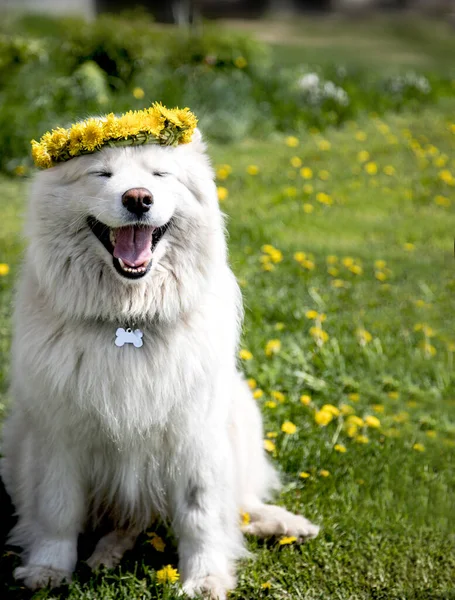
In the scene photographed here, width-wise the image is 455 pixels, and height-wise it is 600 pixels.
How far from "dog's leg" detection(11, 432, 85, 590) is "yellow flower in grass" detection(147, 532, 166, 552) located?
0.30m

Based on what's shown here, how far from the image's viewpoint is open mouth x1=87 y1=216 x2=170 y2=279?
8.50 feet

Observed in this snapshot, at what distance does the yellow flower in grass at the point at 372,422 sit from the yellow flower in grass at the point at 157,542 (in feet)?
4.17

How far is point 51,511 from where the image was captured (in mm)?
2881

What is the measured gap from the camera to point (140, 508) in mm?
3004

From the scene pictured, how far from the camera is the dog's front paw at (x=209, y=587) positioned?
9.22 feet

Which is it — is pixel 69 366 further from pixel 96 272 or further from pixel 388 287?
pixel 388 287

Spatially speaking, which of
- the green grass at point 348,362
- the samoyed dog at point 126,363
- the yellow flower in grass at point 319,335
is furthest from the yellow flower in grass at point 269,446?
the yellow flower in grass at point 319,335

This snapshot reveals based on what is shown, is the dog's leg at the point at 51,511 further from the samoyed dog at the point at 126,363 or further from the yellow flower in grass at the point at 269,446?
the yellow flower in grass at the point at 269,446

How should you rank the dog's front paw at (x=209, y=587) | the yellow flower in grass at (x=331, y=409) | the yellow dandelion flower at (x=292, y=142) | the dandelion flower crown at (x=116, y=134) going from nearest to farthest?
the dandelion flower crown at (x=116, y=134) → the dog's front paw at (x=209, y=587) → the yellow flower in grass at (x=331, y=409) → the yellow dandelion flower at (x=292, y=142)

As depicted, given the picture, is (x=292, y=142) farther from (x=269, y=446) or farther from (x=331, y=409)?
(x=269, y=446)

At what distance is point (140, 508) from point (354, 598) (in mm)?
898

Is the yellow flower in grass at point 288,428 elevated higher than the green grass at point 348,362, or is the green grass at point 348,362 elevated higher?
the yellow flower in grass at point 288,428

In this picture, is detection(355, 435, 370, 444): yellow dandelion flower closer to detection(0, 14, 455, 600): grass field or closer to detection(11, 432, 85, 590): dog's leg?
detection(0, 14, 455, 600): grass field

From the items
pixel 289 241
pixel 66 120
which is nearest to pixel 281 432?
pixel 289 241
